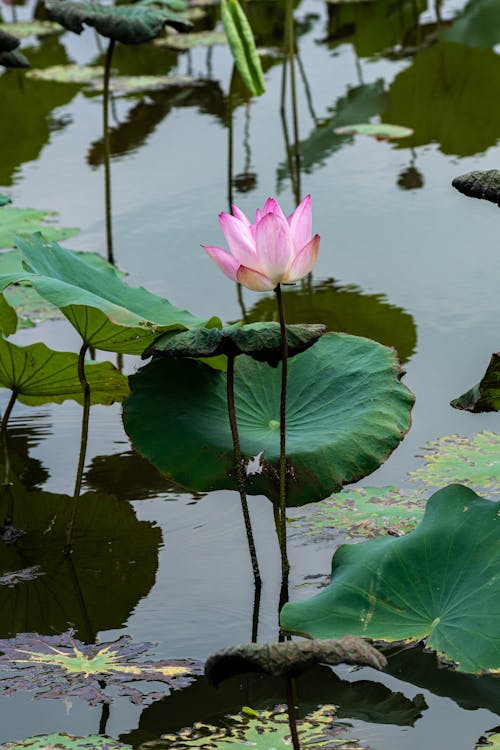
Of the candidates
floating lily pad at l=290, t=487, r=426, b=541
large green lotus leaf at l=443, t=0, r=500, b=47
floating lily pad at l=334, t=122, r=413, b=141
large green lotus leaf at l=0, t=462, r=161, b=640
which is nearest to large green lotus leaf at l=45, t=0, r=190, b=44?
floating lily pad at l=334, t=122, r=413, b=141

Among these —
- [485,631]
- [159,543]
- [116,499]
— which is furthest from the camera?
[116,499]

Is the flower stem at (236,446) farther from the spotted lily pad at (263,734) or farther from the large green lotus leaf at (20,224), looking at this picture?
the large green lotus leaf at (20,224)

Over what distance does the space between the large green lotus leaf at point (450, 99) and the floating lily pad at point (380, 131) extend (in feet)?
0.19

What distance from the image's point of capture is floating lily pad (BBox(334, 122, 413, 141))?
473 cm

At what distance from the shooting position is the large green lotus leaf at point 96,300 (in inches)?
75.9

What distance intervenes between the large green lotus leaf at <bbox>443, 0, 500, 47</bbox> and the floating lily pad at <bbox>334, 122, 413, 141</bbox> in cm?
144

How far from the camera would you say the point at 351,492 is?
2301 millimetres

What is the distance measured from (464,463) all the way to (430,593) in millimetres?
695

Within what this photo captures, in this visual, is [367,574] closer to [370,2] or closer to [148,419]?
[148,419]

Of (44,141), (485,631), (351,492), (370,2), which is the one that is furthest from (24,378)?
(370,2)

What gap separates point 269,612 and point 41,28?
676 cm

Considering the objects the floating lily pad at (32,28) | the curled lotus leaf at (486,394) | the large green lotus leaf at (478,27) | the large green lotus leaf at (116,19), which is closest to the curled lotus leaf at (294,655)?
the curled lotus leaf at (486,394)

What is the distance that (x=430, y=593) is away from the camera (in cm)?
171

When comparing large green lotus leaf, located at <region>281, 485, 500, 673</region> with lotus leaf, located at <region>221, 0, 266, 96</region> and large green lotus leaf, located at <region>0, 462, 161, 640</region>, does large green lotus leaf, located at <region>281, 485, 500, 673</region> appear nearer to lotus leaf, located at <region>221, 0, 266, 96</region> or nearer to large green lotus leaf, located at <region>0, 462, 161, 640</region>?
large green lotus leaf, located at <region>0, 462, 161, 640</region>
